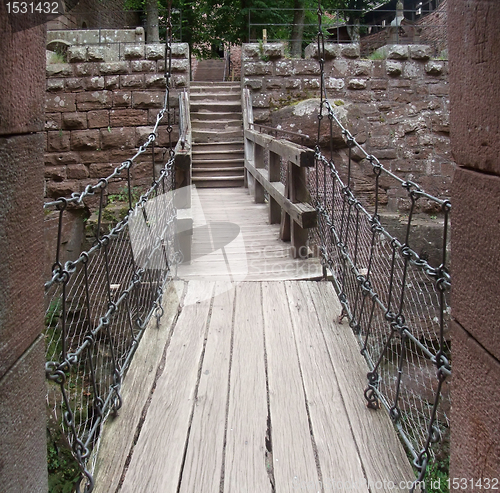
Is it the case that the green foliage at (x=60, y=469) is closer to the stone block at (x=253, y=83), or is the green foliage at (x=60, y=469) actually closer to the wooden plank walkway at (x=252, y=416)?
the wooden plank walkway at (x=252, y=416)

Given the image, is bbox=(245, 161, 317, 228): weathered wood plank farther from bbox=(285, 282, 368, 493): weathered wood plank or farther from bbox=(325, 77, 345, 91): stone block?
bbox=(325, 77, 345, 91): stone block

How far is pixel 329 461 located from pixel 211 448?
369mm

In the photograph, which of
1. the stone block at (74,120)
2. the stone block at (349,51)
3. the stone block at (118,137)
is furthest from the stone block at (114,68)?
the stone block at (349,51)

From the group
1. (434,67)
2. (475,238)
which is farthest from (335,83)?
(475,238)

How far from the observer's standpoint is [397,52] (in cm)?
775

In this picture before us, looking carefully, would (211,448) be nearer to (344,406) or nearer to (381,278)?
(344,406)

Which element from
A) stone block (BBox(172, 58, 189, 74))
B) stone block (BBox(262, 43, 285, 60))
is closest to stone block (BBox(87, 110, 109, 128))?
stone block (BBox(172, 58, 189, 74))

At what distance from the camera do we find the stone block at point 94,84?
24.6ft

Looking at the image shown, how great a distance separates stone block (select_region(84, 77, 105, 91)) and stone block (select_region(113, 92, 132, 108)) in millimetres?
226

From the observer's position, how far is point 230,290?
314 cm

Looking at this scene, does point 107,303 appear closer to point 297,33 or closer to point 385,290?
point 385,290

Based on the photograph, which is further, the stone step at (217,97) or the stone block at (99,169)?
the stone step at (217,97)

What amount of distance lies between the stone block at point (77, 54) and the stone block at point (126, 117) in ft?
2.70

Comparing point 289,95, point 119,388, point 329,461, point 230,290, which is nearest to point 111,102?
point 289,95
